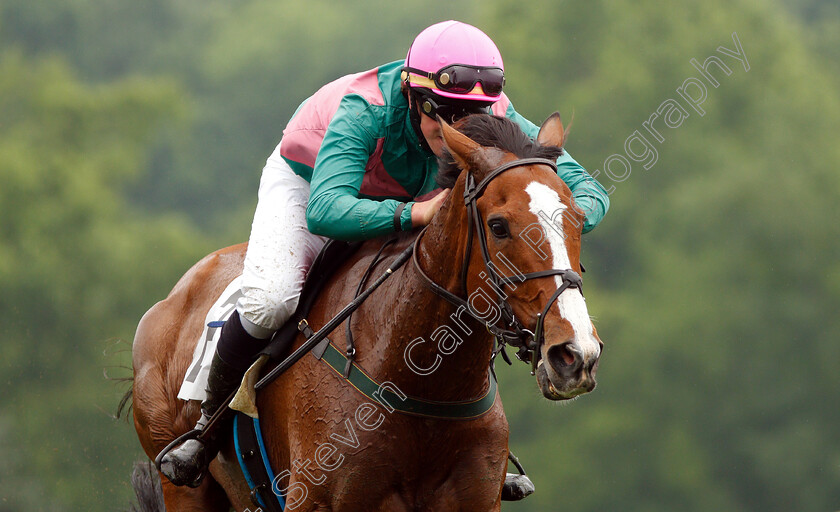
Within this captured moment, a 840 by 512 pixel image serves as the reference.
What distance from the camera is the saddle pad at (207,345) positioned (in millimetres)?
4457

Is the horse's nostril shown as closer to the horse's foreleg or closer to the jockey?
the jockey

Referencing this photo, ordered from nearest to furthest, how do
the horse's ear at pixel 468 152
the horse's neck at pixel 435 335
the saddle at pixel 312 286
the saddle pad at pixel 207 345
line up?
the horse's ear at pixel 468 152 → the horse's neck at pixel 435 335 → the saddle at pixel 312 286 → the saddle pad at pixel 207 345

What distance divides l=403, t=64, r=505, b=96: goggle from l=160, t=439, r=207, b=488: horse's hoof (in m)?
1.93

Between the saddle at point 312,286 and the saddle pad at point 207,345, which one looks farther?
the saddle pad at point 207,345

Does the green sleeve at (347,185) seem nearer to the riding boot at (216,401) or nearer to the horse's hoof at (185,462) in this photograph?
the riding boot at (216,401)

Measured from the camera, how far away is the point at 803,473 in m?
20.4

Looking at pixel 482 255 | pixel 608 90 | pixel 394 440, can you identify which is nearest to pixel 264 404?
pixel 394 440

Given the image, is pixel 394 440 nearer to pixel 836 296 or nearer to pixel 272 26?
pixel 836 296

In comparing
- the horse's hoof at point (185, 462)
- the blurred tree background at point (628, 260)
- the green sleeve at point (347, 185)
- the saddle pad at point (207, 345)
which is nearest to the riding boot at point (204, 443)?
the horse's hoof at point (185, 462)

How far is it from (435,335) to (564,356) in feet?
2.31

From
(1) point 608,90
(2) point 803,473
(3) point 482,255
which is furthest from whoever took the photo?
(1) point 608,90

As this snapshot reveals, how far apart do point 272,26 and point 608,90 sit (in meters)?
15.7

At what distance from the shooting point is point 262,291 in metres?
3.91

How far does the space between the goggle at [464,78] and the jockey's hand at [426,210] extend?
0.50 metres
